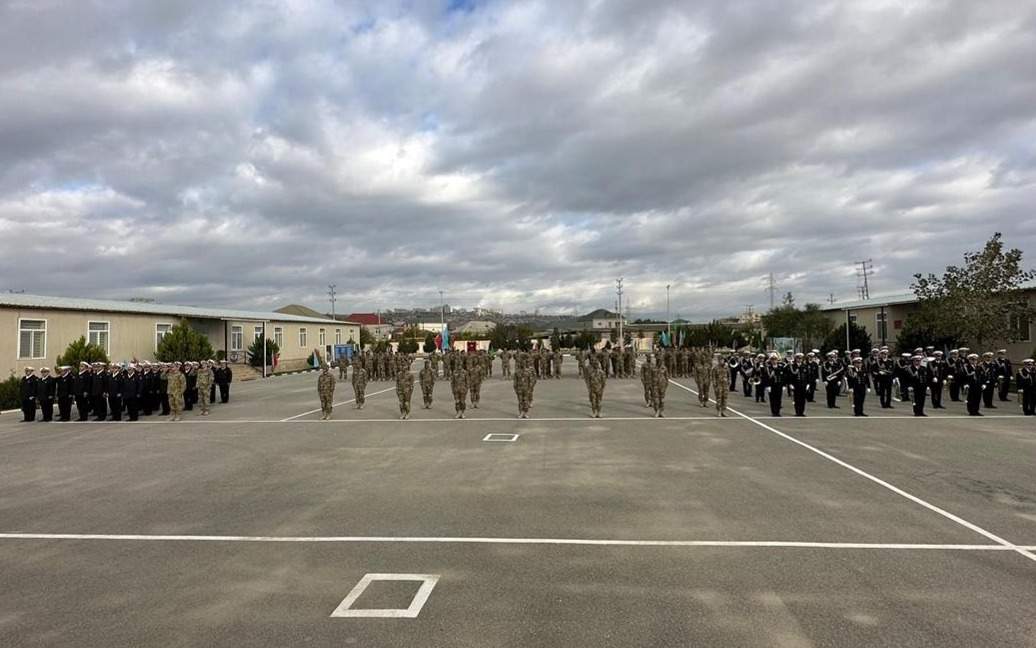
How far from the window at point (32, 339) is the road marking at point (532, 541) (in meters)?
23.2

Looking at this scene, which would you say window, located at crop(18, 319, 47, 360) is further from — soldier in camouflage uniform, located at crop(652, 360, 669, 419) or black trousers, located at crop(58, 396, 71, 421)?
soldier in camouflage uniform, located at crop(652, 360, 669, 419)

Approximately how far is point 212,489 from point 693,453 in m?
7.53

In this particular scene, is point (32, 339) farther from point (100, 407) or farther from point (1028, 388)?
point (1028, 388)

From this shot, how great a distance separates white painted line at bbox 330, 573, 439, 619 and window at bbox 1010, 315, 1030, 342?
27.2m

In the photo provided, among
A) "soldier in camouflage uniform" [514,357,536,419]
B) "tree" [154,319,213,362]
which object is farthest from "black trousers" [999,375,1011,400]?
"tree" [154,319,213,362]

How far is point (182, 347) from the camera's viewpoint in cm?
3139

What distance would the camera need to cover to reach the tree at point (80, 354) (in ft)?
81.8

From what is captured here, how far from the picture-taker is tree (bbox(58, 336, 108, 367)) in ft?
81.8

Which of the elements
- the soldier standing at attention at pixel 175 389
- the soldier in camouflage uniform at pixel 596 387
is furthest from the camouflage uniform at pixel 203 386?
the soldier in camouflage uniform at pixel 596 387

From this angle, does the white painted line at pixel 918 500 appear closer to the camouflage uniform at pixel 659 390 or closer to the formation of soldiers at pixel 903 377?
the camouflage uniform at pixel 659 390

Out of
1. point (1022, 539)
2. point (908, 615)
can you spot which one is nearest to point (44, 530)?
point (908, 615)

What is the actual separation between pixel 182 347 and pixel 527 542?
30.3 m

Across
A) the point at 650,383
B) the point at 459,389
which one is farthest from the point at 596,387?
the point at 459,389

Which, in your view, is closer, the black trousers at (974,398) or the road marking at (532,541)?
the road marking at (532,541)
